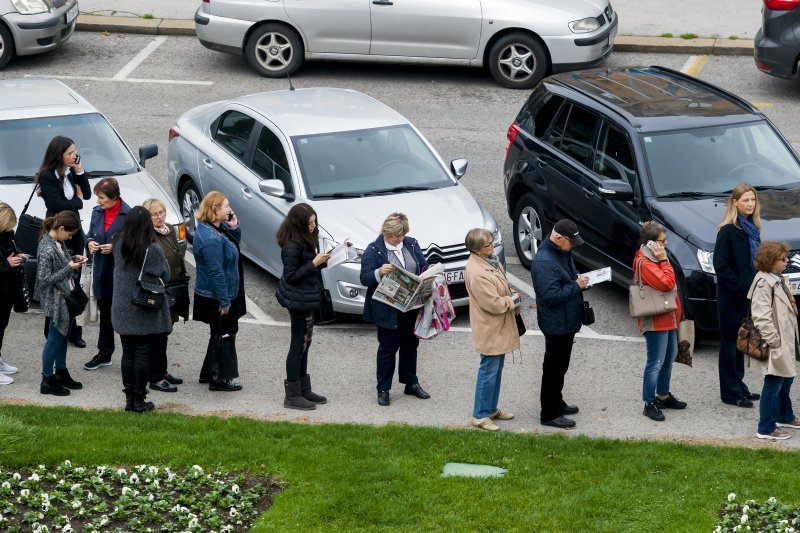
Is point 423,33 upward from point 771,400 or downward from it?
upward

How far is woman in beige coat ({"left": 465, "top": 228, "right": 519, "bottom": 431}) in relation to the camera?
956 cm

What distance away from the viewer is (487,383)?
9859 millimetres

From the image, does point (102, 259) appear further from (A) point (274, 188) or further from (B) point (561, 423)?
(B) point (561, 423)

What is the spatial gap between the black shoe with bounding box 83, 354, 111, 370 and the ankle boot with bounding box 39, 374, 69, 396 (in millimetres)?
592

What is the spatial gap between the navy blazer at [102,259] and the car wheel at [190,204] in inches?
135

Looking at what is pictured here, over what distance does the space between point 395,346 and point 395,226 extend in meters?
0.93

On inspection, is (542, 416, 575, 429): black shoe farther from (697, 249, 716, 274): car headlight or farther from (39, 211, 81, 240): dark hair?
(39, 211, 81, 240): dark hair

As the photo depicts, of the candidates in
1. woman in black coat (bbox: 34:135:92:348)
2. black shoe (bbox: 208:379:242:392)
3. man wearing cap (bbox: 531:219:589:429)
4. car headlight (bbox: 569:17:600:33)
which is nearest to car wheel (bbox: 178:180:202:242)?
woman in black coat (bbox: 34:135:92:348)

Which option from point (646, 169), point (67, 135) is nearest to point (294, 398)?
point (646, 169)

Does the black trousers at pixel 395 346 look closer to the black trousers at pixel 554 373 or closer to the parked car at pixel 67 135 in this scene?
the black trousers at pixel 554 373

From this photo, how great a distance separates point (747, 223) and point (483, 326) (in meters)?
2.23

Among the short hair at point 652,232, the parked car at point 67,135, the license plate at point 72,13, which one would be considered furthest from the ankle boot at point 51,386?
the license plate at point 72,13

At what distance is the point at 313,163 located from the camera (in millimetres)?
12773

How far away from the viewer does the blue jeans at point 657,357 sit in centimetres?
1000
